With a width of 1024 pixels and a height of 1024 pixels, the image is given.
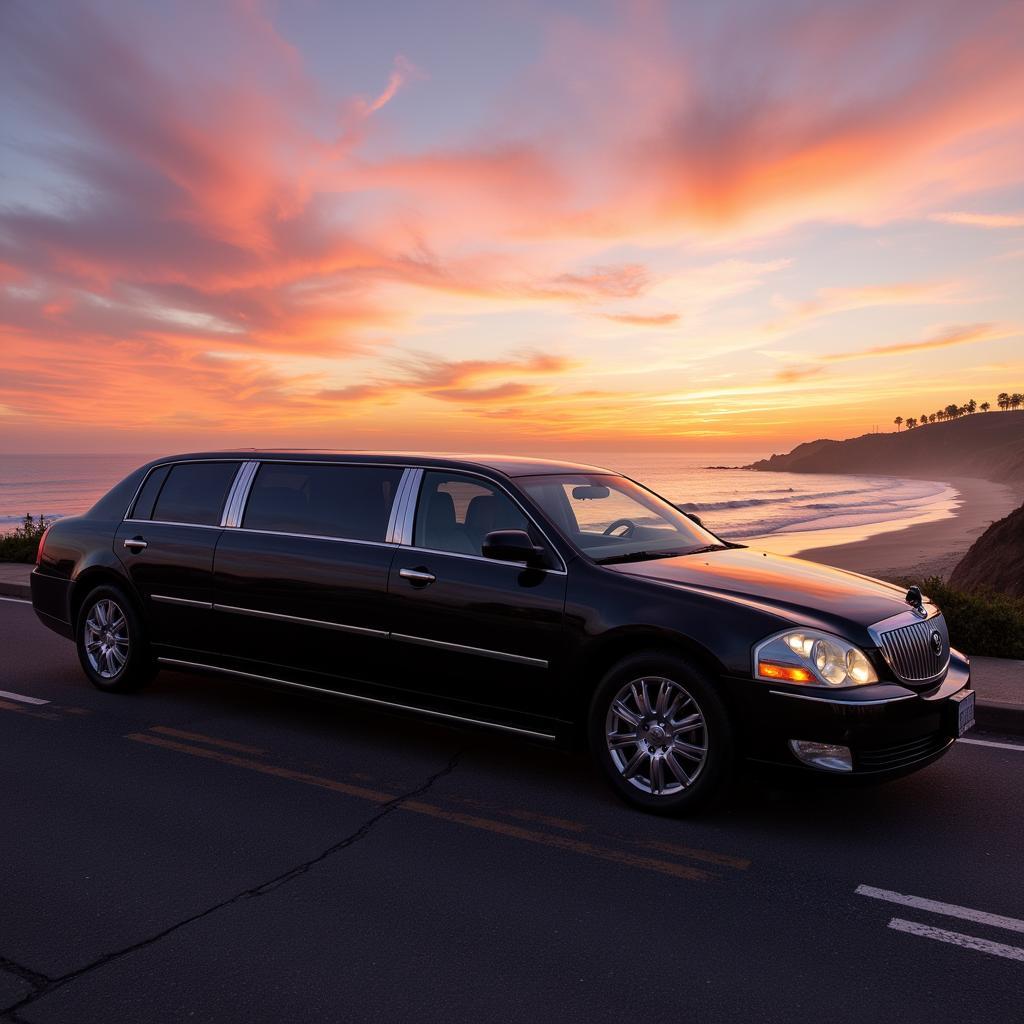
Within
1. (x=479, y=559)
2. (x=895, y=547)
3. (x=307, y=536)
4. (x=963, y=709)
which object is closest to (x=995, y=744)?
(x=963, y=709)

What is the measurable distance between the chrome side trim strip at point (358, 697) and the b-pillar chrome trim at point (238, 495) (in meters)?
1.02

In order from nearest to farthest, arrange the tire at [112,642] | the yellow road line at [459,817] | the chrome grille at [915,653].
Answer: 1. the yellow road line at [459,817]
2. the chrome grille at [915,653]
3. the tire at [112,642]

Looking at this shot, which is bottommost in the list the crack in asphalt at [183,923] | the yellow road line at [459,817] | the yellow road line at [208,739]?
the crack in asphalt at [183,923]

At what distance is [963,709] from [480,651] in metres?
2.54

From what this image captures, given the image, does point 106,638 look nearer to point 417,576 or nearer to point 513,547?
point 417,576

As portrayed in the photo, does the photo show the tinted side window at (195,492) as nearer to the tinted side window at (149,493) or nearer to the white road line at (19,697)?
the tinted side window at (149,493)

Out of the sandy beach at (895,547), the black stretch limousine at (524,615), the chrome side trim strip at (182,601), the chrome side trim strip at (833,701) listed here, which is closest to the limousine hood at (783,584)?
the black stretch limousine at (524,615)

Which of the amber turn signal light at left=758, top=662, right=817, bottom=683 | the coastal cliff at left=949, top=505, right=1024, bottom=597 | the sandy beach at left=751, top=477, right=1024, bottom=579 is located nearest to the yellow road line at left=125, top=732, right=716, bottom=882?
the amber turn signal light at left=758, top=662, right=817, bottom=683

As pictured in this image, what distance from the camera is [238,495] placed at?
22.2 feet

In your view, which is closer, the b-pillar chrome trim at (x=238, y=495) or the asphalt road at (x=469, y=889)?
the asphalt road at (x=469, y=889)

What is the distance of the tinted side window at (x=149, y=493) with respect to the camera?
24.0 feet

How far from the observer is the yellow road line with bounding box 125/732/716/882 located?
4297mm

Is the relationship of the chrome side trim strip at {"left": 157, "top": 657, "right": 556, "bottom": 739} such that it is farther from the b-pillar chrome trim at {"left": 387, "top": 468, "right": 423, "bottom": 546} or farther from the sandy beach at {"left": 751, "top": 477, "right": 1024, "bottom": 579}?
the sandy beach at {"left": 751, "top": 477, "right": 1024, "bottom": 579}

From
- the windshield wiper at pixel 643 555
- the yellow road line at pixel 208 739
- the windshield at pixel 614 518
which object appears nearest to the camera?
the windshield wiper at pixel 643 555
